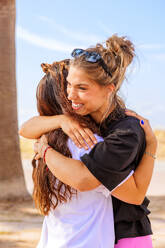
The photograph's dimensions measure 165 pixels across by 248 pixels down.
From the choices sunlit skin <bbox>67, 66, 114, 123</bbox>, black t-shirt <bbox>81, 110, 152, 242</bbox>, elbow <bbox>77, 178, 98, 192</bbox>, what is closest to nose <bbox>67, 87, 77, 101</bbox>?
sunlit skin <bbox>67, 66, 114, 123</bbox>

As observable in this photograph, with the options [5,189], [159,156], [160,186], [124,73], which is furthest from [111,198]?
[159,156]

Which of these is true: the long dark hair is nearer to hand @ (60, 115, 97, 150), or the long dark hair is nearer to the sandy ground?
hand @ (60, 115, 97, 150)

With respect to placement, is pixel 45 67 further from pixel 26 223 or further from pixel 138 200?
pixel 26 223

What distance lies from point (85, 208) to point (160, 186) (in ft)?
33.0

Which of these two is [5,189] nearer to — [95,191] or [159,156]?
[95,191]

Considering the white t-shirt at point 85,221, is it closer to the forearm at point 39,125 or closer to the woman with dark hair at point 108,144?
the woman with dark hair at point 108,144

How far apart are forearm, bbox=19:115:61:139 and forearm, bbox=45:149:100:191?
0.24 metres

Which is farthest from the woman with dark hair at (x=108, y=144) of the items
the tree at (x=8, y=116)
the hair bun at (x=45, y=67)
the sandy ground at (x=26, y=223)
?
the tree at (x=8, y=116)

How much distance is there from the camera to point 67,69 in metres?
2.20

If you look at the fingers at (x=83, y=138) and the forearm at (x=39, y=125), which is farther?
the forearm at (x=39, y=125)

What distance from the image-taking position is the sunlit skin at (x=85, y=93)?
203cm

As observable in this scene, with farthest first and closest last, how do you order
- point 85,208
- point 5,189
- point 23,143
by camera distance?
point 23,143
point 5,189
point 85,208

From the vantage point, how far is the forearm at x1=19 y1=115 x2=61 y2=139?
2.21 metres

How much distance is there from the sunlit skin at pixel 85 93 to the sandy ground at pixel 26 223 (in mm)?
3811
